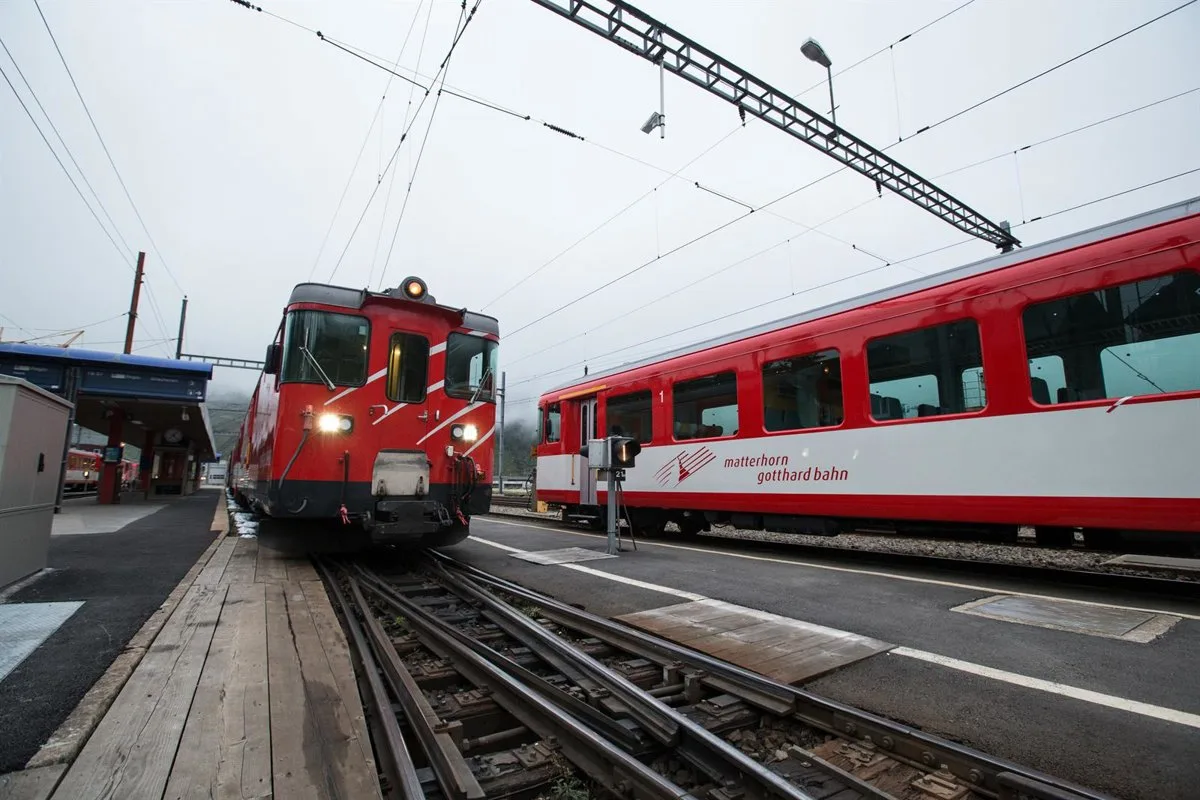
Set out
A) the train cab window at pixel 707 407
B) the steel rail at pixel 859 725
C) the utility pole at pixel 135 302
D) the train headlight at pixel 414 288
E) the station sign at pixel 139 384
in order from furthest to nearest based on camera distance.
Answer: the utility pole at pixel 135 302 → the station sign at pixel 139 384 → the train cab window at pixel 707 407 → the train headlight at pixel 414 288 → the steel rail at pixel 859 725

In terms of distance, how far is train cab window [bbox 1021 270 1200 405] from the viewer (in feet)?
15.8

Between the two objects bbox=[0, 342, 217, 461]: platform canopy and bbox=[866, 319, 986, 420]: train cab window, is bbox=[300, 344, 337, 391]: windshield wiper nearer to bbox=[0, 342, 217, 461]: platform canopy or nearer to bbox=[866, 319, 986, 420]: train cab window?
bbox=[866, 319, 986, 420]: train cab window

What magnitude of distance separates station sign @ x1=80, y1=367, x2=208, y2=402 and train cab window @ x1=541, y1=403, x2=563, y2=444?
12.5 metres

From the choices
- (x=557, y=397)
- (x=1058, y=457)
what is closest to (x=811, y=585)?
(x=1058, y=457)

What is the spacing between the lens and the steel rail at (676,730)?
6.67 feet

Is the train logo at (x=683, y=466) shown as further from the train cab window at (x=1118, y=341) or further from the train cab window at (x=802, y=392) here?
the train cab window at (x=1118, y=341)

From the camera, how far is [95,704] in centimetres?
269

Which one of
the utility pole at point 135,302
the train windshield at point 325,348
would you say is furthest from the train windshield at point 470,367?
the utility pole at point 135,302

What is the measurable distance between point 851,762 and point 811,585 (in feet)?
12.0

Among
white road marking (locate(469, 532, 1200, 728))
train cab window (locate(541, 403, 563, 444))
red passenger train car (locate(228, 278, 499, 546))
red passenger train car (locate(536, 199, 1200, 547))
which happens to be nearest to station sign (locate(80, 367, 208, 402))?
train cab window (locate(541, 403, 563, 444))

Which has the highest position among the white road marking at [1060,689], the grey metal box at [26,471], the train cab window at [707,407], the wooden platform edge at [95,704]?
the train cab window at [707,407]

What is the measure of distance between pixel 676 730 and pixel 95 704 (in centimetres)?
278

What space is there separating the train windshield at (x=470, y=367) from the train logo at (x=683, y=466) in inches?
140

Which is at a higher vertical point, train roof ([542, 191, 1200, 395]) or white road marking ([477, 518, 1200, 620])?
train roof ([542, 191, 1200, 395])
